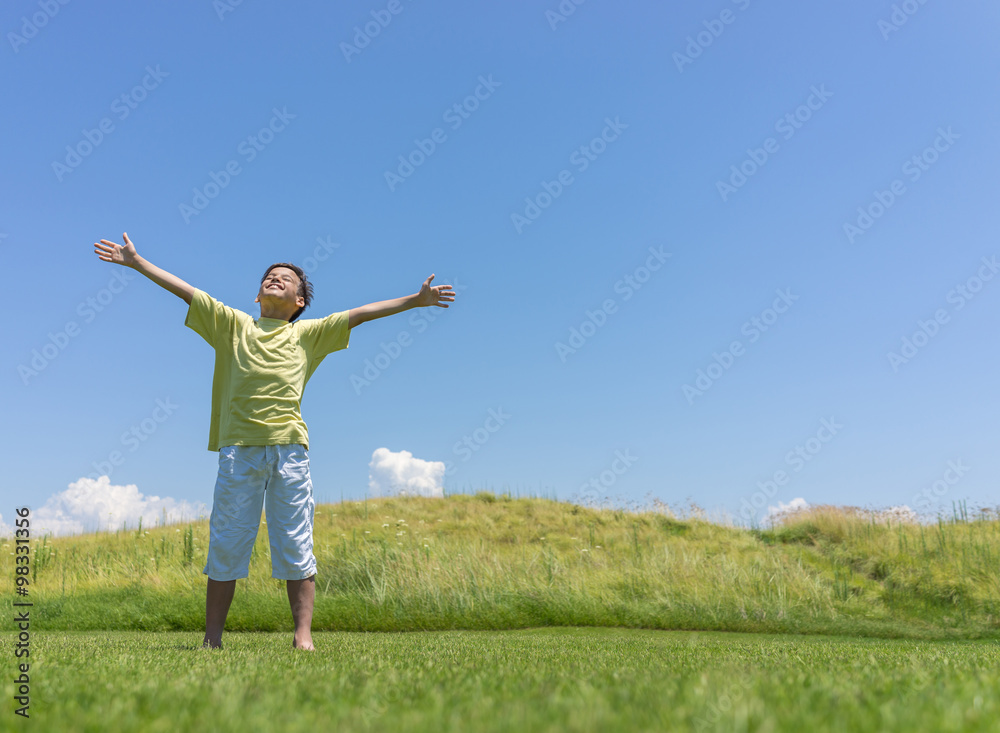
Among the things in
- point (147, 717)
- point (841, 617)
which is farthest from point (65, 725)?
point (841, 617)

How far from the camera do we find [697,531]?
16.6m

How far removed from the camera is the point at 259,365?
4.52 meters

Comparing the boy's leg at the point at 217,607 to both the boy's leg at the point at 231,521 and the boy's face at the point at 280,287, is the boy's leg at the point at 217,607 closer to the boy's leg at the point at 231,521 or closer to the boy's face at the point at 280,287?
the boy's leg at the point at 231,521

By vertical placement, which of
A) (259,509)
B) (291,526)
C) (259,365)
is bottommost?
(291,526)

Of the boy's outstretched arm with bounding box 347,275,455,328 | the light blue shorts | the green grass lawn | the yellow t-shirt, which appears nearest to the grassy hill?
the light blue shorts

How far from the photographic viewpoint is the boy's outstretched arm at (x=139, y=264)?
459cm

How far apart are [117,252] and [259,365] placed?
4.28 ft

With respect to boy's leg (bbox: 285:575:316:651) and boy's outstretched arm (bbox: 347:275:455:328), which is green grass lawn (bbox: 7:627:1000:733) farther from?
boy's outstretched arm (bbox: 347:275:455:328)

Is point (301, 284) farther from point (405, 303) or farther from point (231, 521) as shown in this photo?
point (231, 521)

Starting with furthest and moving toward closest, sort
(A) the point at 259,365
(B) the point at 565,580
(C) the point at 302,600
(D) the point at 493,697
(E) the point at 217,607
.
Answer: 1. (B) the point at 565,580
2. (A) the point at 259,365
3. (C) the point at 302,600
4. (E) the point at 217,607
5. (D) the point at 493,697

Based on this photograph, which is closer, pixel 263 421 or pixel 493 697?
pixel 493 697

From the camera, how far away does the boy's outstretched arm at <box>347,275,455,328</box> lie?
4.86 metres

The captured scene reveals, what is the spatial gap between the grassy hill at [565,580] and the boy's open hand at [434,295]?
5.73 metres

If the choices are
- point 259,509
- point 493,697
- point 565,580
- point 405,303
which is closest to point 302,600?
point 259,509
